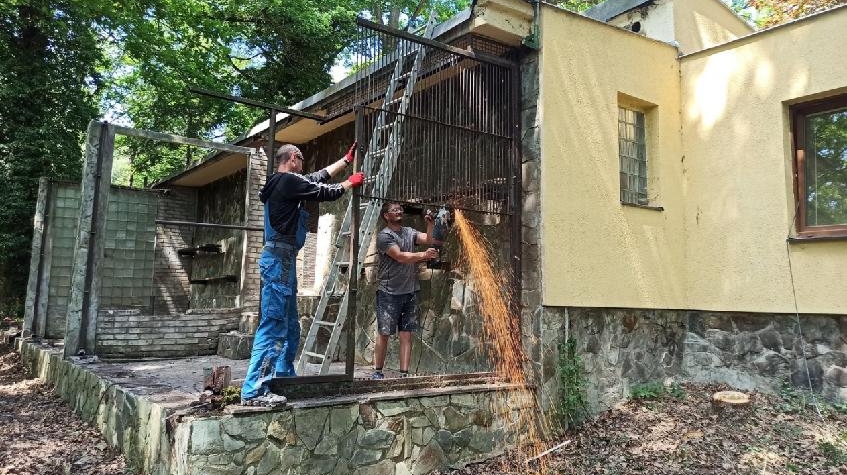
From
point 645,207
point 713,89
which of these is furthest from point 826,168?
point 645,207

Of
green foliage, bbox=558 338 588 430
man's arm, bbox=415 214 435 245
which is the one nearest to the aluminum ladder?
man's arm, bbox=415 214 435 245

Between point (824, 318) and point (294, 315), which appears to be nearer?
point (294, 315)

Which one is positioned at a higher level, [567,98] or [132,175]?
[132,175]

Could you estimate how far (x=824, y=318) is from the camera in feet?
18.9

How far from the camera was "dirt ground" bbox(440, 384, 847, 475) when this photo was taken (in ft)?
16.1

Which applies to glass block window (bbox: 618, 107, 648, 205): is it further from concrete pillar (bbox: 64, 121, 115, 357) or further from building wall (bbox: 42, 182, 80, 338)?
building wall (bbox: 42, 182, 80, 338)

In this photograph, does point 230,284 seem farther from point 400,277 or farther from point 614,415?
point 614,415

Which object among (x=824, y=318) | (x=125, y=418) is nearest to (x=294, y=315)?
(x=125, y=418)

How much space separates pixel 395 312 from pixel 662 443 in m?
2.80

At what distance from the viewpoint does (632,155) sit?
269 inches

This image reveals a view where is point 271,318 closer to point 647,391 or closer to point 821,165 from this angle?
point 647,391

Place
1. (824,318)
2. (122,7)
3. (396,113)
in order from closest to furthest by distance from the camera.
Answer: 1. (396,113)
2. (824,318)
3. (122,7)

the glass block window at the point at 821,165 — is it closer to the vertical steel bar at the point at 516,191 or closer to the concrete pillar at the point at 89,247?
the vertical steel bar at the point at 516,191

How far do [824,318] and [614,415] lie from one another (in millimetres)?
2285
